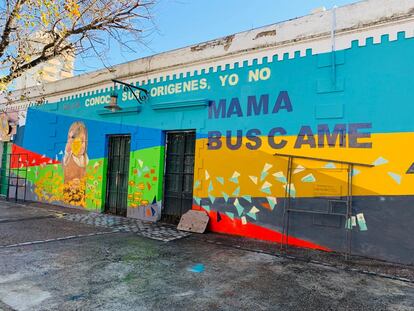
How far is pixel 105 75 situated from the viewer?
9.65 meters

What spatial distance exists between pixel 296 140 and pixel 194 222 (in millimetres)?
2805

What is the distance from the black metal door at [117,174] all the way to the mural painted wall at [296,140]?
1.26 ft

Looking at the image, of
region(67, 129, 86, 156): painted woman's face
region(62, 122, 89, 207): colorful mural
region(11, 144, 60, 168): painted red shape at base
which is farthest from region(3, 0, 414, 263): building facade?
region(11, 144, 60, 168): painted red shape at base

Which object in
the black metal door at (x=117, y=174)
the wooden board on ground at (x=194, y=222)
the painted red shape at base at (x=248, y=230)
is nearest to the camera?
the painted red shape at base at (x=248, y=230)

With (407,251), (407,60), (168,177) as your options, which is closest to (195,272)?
(407,251)

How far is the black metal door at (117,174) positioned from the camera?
29.7 ft

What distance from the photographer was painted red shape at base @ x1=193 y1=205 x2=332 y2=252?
593 cm

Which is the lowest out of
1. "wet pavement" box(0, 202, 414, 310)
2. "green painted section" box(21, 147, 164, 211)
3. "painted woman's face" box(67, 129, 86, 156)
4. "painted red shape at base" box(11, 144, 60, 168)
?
"wet pavement" box(0, 202, 414, 310)

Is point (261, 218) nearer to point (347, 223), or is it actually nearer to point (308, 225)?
point (308, 225)

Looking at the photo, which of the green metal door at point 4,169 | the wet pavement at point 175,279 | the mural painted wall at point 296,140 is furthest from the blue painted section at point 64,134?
the wet pavement at point 175,279

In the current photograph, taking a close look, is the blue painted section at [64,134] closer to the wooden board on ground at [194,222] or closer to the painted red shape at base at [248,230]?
the wooden board on ground at [194,222]

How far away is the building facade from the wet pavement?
0.87m

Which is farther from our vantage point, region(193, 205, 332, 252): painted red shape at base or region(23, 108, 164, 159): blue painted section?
region(23, 108, 164, 159): blue painted section

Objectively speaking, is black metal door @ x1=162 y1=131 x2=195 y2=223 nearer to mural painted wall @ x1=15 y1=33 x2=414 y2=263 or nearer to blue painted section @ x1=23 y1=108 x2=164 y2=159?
mural painted wall @ x1=15 y1=33 x2=414 y2=263
